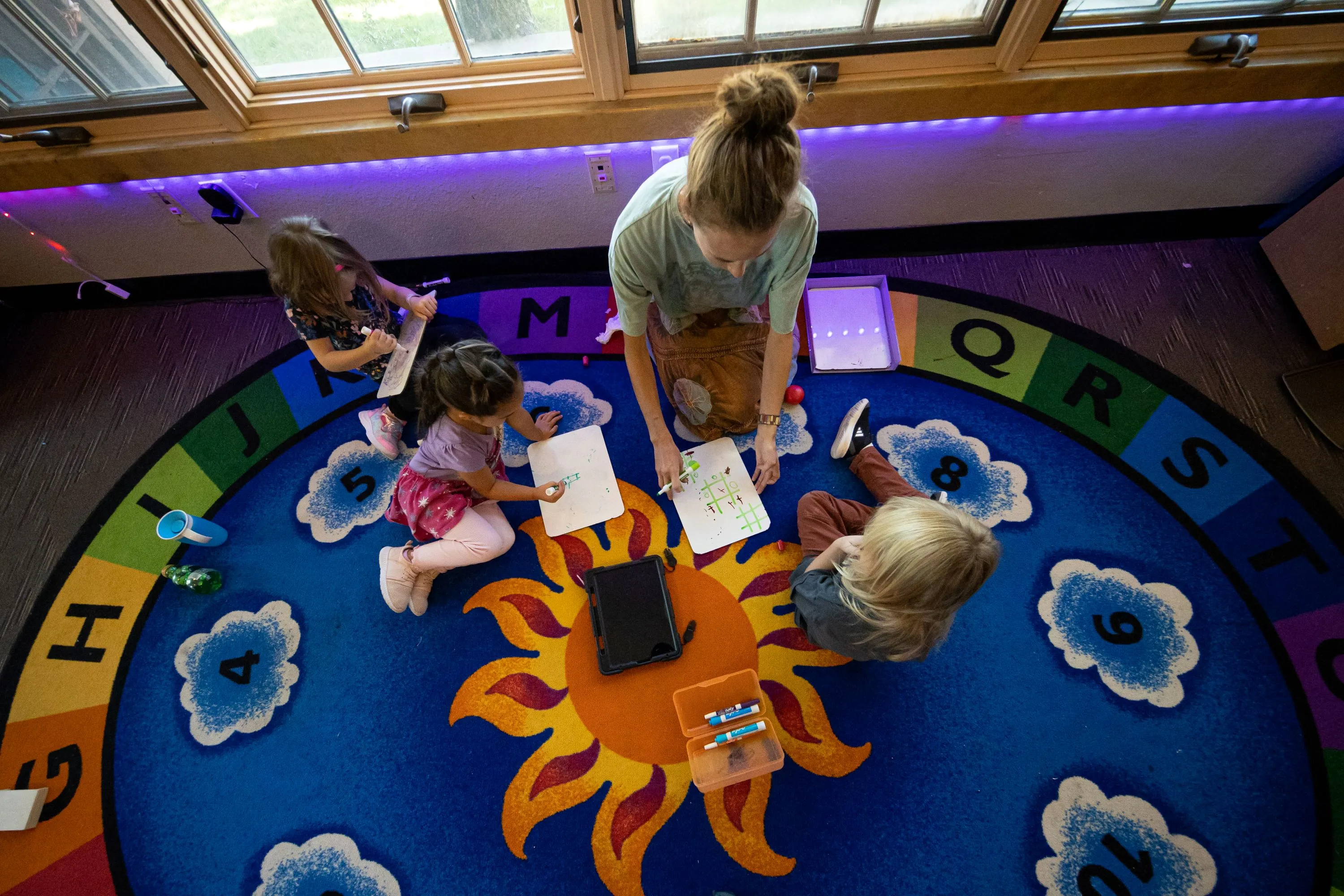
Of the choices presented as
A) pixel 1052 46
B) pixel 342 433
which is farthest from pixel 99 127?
pixel 1052 46

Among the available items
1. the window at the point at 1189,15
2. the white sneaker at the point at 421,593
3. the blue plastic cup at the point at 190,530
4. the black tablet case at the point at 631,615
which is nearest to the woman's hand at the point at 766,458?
the black tablet case at the point at 631,615

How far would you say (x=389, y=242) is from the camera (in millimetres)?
2176

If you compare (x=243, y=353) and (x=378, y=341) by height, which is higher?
(x=243, y=353)

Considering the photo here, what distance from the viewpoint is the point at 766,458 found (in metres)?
1.69

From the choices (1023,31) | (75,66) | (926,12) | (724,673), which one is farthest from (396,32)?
(724,673)

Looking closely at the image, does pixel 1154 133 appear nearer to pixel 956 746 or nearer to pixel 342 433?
pixel 956 746

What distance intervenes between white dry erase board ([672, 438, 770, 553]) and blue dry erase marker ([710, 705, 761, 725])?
45 centimetres

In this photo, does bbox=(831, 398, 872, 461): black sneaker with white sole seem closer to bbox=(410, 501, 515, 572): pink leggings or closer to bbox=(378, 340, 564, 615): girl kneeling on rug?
bbox=(378, 340, 564, 615): girl kneeling on rug

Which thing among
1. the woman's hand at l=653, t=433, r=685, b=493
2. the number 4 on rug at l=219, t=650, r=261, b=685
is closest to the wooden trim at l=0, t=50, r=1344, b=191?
the woman's hand at l=653, t=433, r=685, b=493

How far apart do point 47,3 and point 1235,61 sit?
3.15 m

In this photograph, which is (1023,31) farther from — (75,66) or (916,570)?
(75,66)

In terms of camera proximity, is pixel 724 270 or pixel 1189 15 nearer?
pixel 724 270

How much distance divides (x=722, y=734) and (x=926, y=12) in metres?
1.98

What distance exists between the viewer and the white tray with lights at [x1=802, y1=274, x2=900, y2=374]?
1979mm
